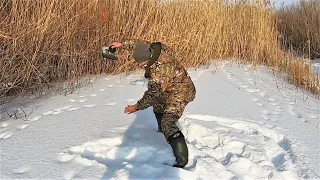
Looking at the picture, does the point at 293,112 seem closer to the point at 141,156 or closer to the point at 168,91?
the point at 168,91

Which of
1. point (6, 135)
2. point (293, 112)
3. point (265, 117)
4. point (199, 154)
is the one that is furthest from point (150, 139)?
point (293, 112)

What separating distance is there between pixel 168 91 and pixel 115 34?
2.79 m

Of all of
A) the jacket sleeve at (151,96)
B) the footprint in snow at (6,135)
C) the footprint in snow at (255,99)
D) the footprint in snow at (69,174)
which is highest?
the jacket sleeve at (151,96)

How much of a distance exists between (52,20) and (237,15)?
4.06 metres

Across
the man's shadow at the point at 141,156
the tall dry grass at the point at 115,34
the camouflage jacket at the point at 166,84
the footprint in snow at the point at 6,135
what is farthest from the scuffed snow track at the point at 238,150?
the tall dry grass at the point at 115,34

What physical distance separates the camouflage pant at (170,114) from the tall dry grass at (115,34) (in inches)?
70.5

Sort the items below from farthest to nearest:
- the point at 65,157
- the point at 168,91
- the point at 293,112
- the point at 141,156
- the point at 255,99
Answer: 1. the point at 255,99
2. the point at 293,112
3. the point at 168,91
4. the point at 141,156
5. the point at 65,157

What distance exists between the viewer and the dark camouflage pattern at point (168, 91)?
8.51 feet

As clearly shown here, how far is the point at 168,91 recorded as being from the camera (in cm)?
268

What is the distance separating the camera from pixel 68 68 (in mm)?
4711

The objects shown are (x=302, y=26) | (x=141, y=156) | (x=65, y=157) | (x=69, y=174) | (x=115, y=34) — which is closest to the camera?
(x=69, y=174)

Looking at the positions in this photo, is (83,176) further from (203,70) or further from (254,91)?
(203,70)

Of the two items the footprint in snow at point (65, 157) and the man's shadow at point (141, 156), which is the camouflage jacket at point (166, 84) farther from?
the footprint in snow at point (65, 157)

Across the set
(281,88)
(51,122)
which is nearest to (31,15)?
(51,122)
